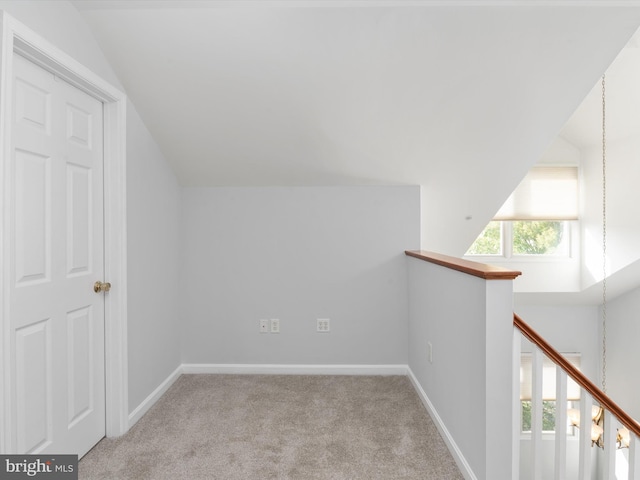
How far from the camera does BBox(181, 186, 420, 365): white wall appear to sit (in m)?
3.47

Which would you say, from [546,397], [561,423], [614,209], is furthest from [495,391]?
[546,397]

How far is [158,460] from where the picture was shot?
2.15m

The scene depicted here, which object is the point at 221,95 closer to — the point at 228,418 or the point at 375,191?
the point at 375,191

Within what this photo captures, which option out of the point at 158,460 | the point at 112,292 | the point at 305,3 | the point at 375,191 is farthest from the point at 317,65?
the point at 158,460

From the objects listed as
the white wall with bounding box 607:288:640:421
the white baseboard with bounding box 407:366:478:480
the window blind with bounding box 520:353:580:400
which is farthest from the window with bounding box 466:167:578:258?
the white baseboard with bounding box 407:366:478:480

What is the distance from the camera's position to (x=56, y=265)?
1979mm

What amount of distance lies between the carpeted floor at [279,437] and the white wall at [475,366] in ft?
0.81

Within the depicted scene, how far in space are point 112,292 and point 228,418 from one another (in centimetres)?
106

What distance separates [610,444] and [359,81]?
86.1 inches

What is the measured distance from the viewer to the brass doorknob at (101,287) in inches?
89.6

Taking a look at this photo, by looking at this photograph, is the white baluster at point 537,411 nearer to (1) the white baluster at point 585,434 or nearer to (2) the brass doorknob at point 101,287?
(1) the white baluster at point 585,434

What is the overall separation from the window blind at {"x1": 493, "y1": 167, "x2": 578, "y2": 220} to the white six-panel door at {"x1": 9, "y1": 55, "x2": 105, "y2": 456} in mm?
4179

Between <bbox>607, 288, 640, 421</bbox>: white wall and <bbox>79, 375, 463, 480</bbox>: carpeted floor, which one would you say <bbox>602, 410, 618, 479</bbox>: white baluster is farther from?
<bbox>607, 288, 640, 421</bbox>: white wall

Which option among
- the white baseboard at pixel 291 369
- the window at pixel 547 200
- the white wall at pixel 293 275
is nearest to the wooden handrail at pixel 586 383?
the white wall at pixel 293 275
